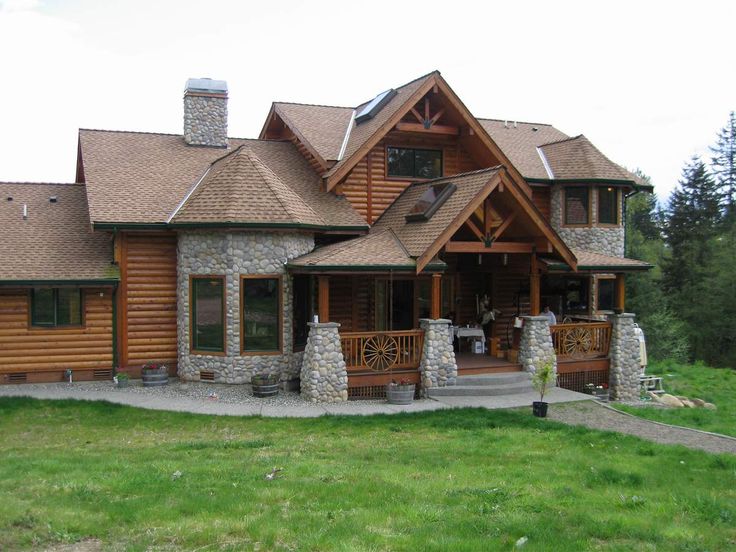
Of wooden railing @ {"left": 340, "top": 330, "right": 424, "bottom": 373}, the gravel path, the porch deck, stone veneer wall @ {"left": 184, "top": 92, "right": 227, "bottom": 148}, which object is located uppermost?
stone veneer wall @ {"left": 184, "top": 92, "right": 227, "bottom": 148}

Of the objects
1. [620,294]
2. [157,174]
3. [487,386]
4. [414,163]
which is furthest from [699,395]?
[157,174]

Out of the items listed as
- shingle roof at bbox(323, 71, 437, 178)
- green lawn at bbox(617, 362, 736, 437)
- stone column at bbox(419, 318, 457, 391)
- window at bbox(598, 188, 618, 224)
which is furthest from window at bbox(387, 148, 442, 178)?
green lawn at bbox(617, 362, 736, 437)

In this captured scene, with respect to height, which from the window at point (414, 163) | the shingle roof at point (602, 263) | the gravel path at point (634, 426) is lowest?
the gravel path at point (634, 426)

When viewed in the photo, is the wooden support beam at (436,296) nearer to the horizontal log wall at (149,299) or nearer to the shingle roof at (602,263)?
the shingle roof at (602,263)

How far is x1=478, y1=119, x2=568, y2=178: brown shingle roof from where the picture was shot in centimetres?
2275

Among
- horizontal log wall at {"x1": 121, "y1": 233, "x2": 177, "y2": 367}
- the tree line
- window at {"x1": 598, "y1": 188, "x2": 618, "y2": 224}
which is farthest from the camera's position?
the tree line

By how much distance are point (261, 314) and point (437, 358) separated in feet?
14.0

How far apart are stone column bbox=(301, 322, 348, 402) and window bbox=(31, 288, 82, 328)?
613 cm

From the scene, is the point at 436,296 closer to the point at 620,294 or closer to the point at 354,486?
the point at 620,294

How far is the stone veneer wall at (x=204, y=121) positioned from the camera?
21.8 meters

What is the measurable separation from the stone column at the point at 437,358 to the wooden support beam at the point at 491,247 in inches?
71.4

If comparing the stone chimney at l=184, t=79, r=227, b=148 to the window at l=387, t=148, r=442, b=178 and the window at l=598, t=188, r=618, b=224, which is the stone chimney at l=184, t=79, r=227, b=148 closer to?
the window at l=387, t=148, r=442, b=178

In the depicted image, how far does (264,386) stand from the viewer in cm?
1548

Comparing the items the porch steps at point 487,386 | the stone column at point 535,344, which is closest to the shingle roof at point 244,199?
the porch steps at point 487,386
